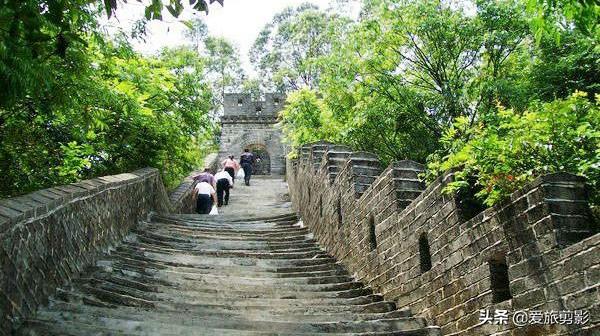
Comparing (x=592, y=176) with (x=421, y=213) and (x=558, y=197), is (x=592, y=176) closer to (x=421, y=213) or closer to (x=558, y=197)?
(x=558, y=197)

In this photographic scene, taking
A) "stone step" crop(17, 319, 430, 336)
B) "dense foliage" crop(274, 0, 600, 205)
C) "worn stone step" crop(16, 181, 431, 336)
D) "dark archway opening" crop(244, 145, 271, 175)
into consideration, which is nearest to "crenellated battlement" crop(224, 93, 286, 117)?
"dark archway opening" crop(244, 145, 271, 175)

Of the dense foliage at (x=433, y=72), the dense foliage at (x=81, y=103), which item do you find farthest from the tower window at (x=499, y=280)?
the dense foliage at (x=433, y=72)

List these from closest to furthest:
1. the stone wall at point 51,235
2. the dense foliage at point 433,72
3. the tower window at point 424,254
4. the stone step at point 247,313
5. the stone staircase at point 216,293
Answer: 1. the stone wall at point 51,235
2. the stone staircase at point 216,293
3. the stone step at point 247,313
4. the tower window at point 424,254
5. the dense foliage at point 433,72

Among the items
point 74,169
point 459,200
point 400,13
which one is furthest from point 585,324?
Result: point 400,13

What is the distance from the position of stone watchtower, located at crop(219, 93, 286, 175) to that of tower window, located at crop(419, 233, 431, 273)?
62.3ft

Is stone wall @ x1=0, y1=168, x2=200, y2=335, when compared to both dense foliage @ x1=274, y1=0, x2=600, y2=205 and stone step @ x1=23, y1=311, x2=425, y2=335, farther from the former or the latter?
dense foliage @ x1=274, y1=0, x2=600, y2=205

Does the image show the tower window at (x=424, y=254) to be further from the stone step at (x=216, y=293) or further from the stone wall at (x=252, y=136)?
the stone wall at (x=252, y=136)

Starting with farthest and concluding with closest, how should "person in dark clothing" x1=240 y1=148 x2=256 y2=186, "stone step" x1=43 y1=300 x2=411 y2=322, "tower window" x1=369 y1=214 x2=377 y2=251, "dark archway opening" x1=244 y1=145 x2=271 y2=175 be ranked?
"dark archway opening" x1=244 y1=145 x2=271 y2=175 → "person in dark clothing" x1=240 y1=148 x2=256 y2=186 → "tower window" x1=369 y1=214 x2=377 y2=251 → "stone step" x1=43 y1=300 x2=411 y2=322

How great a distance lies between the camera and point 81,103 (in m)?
4.30

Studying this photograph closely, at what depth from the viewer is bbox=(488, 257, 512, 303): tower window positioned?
3.42m

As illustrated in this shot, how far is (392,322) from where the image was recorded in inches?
167

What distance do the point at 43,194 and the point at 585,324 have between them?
424 cm

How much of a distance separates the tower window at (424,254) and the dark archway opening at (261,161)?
773 inches

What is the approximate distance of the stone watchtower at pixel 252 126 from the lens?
23.5 metres
